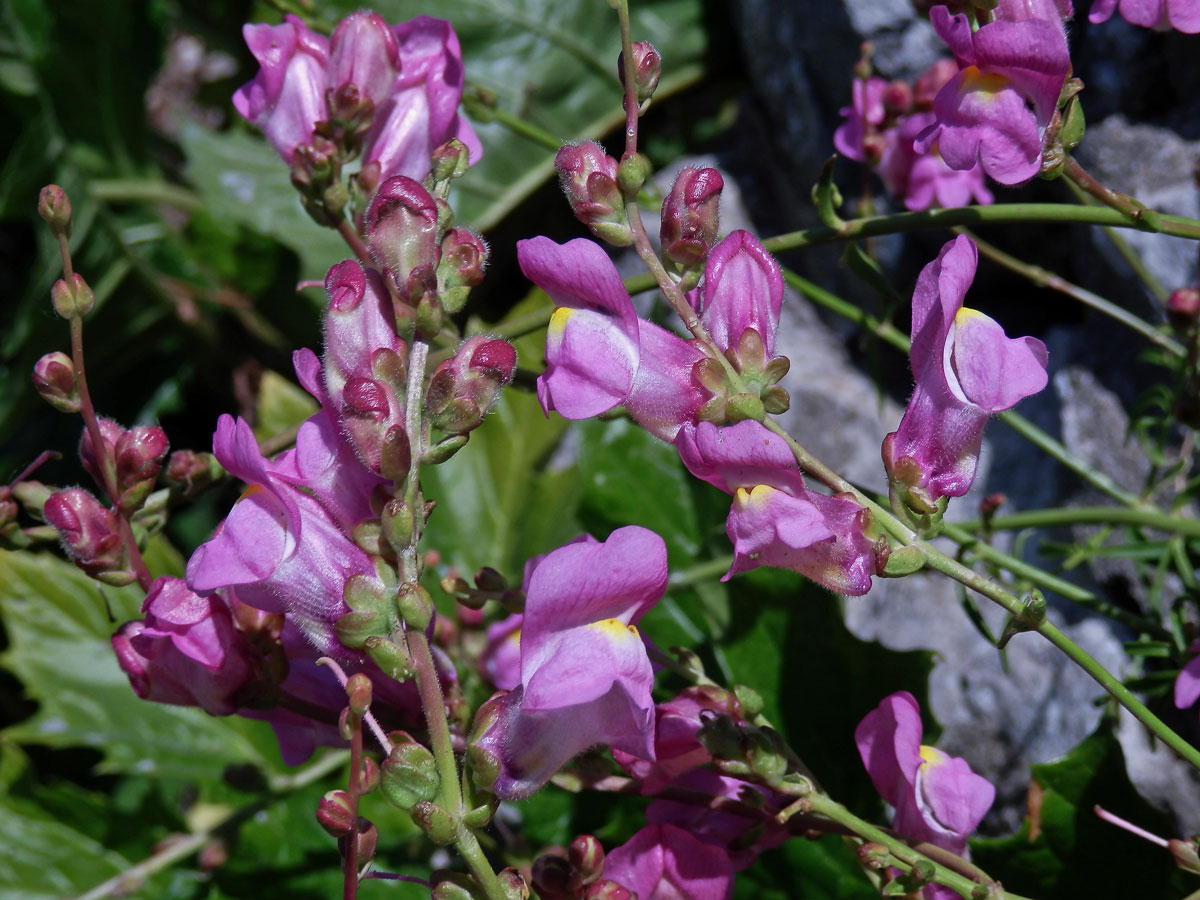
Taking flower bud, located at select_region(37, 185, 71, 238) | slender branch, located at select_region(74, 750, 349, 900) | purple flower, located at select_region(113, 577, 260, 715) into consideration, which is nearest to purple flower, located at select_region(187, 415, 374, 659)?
purple flower, located at select_region(113, 577, 260, 715)

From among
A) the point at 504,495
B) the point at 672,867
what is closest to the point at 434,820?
the point at 672,867

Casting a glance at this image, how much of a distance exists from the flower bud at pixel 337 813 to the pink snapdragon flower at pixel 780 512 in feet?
0.55

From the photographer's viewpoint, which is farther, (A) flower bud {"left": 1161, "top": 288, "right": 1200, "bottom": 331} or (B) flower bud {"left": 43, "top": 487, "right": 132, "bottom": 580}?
(A) flower bud {"left": 1161, "top": 288, "right": 1200, "bottom": 331}

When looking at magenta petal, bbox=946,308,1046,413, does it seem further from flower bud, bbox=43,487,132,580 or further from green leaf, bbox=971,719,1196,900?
flower bud, bbox=43,487,132,580

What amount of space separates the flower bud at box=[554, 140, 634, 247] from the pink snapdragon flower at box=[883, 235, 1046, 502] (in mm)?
135

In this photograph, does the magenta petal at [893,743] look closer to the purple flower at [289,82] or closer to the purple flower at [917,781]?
the purple flower at [917,781]

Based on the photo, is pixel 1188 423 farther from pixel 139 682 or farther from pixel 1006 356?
pixel 139 682

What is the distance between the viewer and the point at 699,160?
121cm

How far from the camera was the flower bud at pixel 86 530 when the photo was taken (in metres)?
0.48

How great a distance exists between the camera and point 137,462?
493 millimetres

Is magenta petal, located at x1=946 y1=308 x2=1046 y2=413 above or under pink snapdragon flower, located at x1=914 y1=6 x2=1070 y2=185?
under

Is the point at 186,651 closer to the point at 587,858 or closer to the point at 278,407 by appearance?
the point at 587,858

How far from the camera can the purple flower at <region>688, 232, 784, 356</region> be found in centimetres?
46

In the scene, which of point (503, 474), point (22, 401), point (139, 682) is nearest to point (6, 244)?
point (22, 401)
